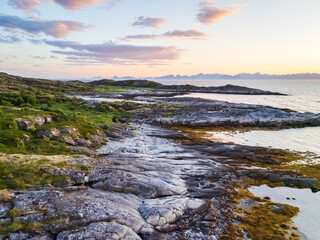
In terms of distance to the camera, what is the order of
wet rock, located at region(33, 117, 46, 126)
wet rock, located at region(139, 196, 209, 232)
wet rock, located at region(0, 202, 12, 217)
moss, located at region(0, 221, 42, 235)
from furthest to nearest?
wet rock, located at region(33, 117, 46, 126) < wet rock, located at region(139, 196, 209, 232) < wet rock, located at region(0, 202, 12, 217) < moss, located at region(0, 221, 42, 235)

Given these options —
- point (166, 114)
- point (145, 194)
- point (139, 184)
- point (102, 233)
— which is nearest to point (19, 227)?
point (102, 233)

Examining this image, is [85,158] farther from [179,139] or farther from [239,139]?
[239,139]

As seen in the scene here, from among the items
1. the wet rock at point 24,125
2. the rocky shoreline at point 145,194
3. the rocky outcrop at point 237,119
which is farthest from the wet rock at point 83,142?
the rocky outcrop at point 237,119

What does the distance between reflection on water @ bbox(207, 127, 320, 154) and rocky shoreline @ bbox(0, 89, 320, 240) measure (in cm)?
639

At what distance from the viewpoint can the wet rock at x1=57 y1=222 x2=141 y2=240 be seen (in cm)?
1174

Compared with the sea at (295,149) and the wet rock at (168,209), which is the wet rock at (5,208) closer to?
the wet rock at (168,209)

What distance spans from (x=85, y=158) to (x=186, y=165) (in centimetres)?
1018

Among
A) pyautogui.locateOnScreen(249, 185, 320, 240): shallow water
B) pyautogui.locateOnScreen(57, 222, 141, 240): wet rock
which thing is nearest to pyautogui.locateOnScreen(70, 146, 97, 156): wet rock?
pyautogui.locateOnScreen(57, 222, 141, 240): wet rock

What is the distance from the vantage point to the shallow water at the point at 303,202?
15.8 meters

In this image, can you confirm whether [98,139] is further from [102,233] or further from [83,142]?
[102,233]

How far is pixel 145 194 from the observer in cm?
1750

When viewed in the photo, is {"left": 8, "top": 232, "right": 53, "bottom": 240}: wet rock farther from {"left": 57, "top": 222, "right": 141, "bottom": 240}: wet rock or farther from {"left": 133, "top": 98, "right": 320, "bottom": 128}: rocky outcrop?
{"left": 133, "top": 98, "right": 320, "bottom": 128}: rocky outcrop

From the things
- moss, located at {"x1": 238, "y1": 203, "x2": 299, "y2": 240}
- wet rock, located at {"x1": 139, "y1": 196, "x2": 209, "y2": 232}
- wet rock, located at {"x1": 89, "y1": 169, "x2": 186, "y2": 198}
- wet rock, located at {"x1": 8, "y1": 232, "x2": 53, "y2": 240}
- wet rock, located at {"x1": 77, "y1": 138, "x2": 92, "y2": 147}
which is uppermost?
wet rock, located at {"x1": 77, "y1": 138, "x2": 92, "y2": 147}

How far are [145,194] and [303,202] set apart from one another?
13.5m
